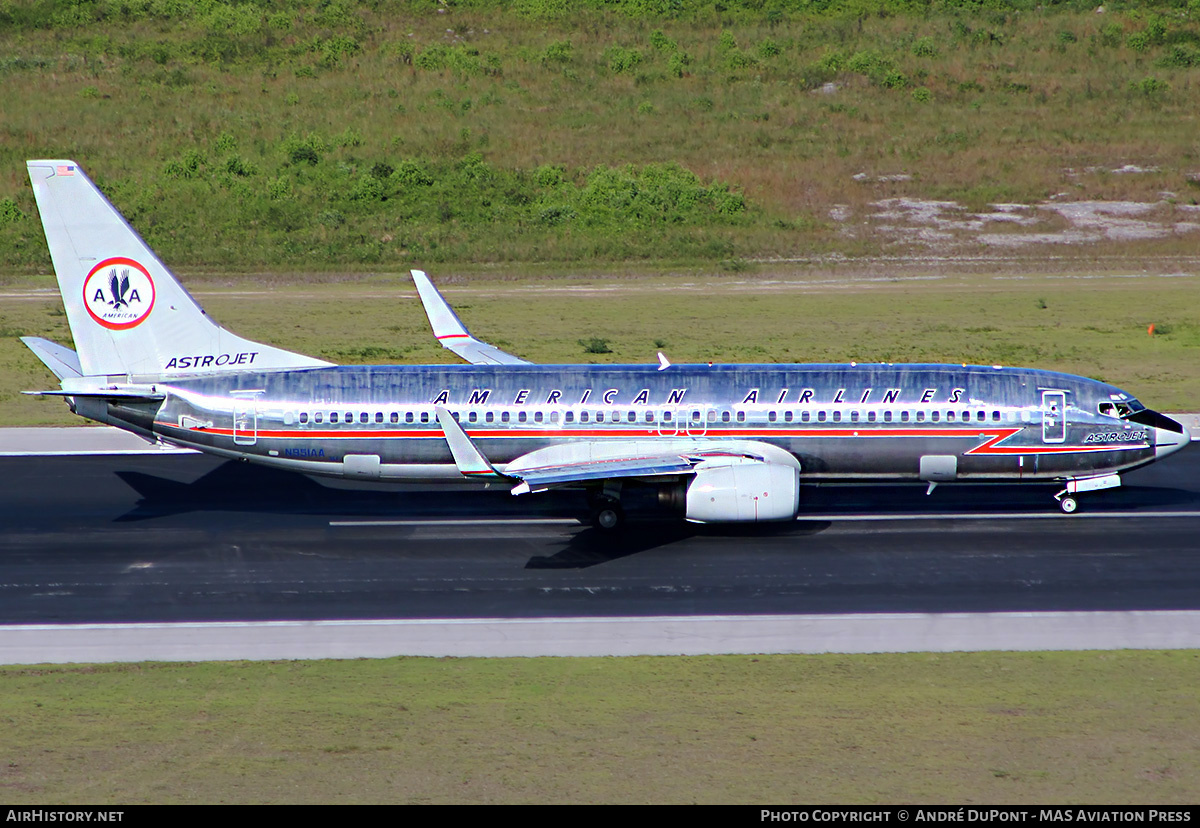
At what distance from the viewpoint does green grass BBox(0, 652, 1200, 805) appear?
17.6 metres

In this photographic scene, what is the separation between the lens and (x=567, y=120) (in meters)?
109

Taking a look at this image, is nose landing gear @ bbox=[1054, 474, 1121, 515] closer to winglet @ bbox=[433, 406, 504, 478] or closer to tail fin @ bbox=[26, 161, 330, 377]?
winglet @ bbox=[433, 406, 504, 478]

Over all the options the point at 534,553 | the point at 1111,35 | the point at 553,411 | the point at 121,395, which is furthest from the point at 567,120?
the point at 534,553

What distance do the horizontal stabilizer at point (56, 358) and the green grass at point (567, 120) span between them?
2109 inches

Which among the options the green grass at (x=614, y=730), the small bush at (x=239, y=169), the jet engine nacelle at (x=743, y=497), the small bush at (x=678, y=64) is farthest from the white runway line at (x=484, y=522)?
the small bush at (x=678, y=64)

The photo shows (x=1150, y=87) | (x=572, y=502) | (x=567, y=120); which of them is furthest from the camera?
(x=1150, y=87)

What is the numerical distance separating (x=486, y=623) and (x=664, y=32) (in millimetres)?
109037

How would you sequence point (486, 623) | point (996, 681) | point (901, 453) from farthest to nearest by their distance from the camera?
1. point (901, 453)
2. point (486, 623)
3. point (996, 681)

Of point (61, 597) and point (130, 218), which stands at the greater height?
point (130, 218)

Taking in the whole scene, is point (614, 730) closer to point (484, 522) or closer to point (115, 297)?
point (484, 522)

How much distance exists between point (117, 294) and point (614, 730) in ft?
67.3

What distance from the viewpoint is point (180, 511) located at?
34812 millimetres
